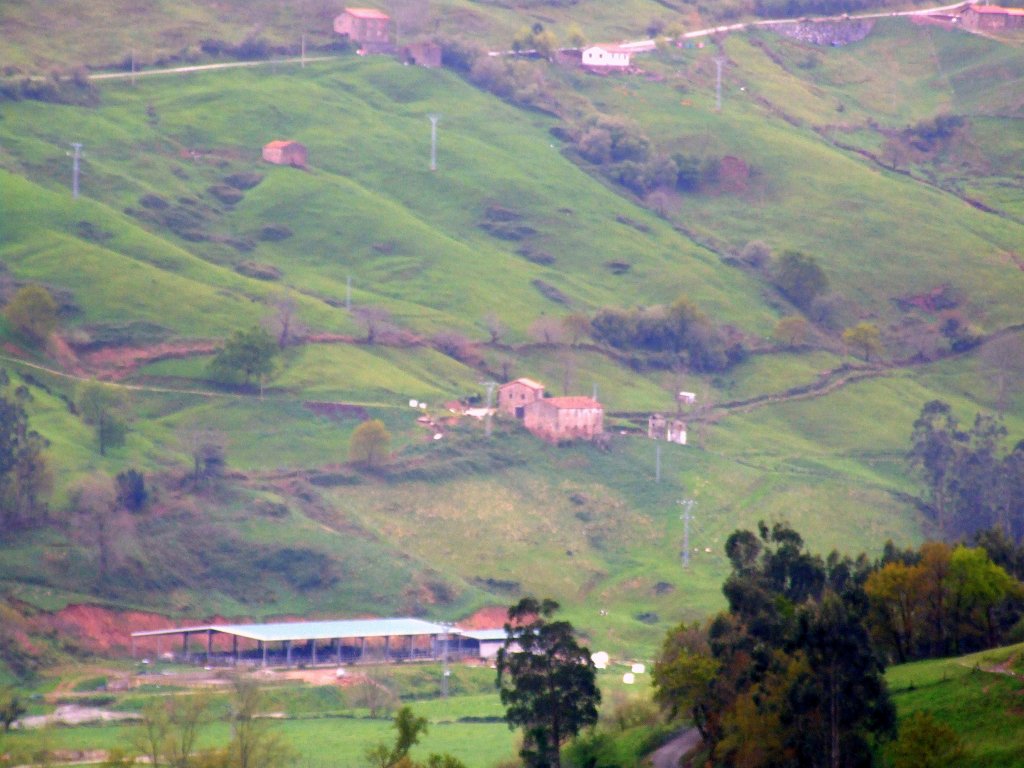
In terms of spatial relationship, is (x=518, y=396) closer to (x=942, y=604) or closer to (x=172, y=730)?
(x=172, y=730)

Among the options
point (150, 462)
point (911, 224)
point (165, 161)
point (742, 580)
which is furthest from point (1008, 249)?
point (742, 580)

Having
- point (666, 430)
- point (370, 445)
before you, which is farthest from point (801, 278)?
point (370, 445)

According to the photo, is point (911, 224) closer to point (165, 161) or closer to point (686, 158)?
point (686, 158)

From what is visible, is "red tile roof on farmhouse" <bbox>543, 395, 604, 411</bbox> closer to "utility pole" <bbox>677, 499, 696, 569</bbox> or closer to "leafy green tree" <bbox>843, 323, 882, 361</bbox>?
"utility pole" <bbox>677, 499, 696, 569</bbox>

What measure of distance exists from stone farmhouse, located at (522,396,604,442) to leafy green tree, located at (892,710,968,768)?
8020 cm

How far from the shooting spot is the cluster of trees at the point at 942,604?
67875mm

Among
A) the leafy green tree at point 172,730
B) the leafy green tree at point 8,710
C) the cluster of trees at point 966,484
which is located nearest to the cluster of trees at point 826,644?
the leafy green tree at point 172,730

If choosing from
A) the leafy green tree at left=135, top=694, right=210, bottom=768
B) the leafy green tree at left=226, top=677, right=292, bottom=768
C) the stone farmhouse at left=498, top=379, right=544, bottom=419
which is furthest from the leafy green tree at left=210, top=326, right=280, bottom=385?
the leafy green tree at left=226, top=677, right=292, bottom=768

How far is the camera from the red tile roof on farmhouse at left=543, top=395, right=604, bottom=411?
5246 inches

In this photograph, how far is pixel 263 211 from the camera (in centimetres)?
16600

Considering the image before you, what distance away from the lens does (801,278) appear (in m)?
172

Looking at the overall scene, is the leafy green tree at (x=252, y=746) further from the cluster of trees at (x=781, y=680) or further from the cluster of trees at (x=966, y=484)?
the cluster of trees at (x=966, y=484)

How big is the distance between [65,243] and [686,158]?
79.2m

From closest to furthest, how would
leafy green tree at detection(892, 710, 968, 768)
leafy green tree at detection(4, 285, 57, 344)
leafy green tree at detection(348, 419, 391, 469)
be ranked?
leafy green tree at detection(892, 710, 968, 768) < leafy green tree at detection(348, 419, 391, 469) < leafy green tree at detection(4, 285, 57, 344)
